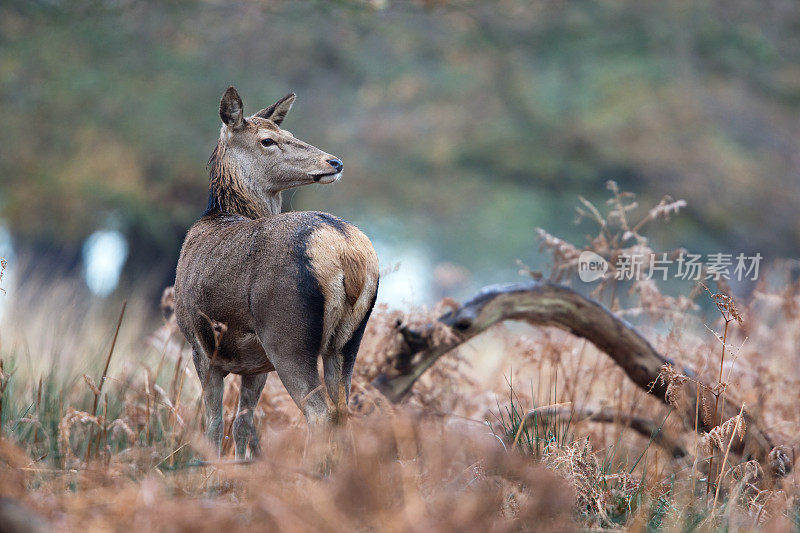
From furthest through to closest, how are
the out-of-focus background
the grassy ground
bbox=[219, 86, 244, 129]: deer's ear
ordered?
the out-of-focus background < bbox=[219, 86, 244, 129]: deer's ear < the grassy ground

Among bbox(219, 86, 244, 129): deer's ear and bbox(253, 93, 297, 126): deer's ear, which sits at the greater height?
bbox(253, 93, 297, 126): deer's ear

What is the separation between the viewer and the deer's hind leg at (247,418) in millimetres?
4223

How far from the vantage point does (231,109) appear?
14.7 ft

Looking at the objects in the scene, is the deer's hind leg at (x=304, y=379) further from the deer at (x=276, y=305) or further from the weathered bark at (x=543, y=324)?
the weathered bark at (x=543, y=324)

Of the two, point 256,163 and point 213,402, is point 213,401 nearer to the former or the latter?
point 213,402

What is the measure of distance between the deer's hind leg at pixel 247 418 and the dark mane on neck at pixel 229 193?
94cm

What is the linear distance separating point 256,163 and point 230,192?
23cm

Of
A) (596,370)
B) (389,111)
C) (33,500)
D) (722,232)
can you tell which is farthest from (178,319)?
(722,232)

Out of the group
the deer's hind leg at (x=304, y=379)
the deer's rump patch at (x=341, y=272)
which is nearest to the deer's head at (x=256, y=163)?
the deer's rump patch at (x=341, y=272)

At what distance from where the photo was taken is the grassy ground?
2.32m

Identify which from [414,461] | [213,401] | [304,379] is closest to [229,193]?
[213,401]

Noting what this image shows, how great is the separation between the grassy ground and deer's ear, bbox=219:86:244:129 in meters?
1.41

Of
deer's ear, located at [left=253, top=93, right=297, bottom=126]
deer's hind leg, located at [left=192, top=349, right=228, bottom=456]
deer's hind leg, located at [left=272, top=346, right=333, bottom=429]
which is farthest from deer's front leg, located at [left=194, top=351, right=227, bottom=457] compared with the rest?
deer's ear, located at [left=253, top=93, right=297, bottom=126]

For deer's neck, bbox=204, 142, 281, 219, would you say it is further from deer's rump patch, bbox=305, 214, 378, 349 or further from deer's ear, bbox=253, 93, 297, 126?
deer's rump patch, bbox=305, 214, 378, 349
